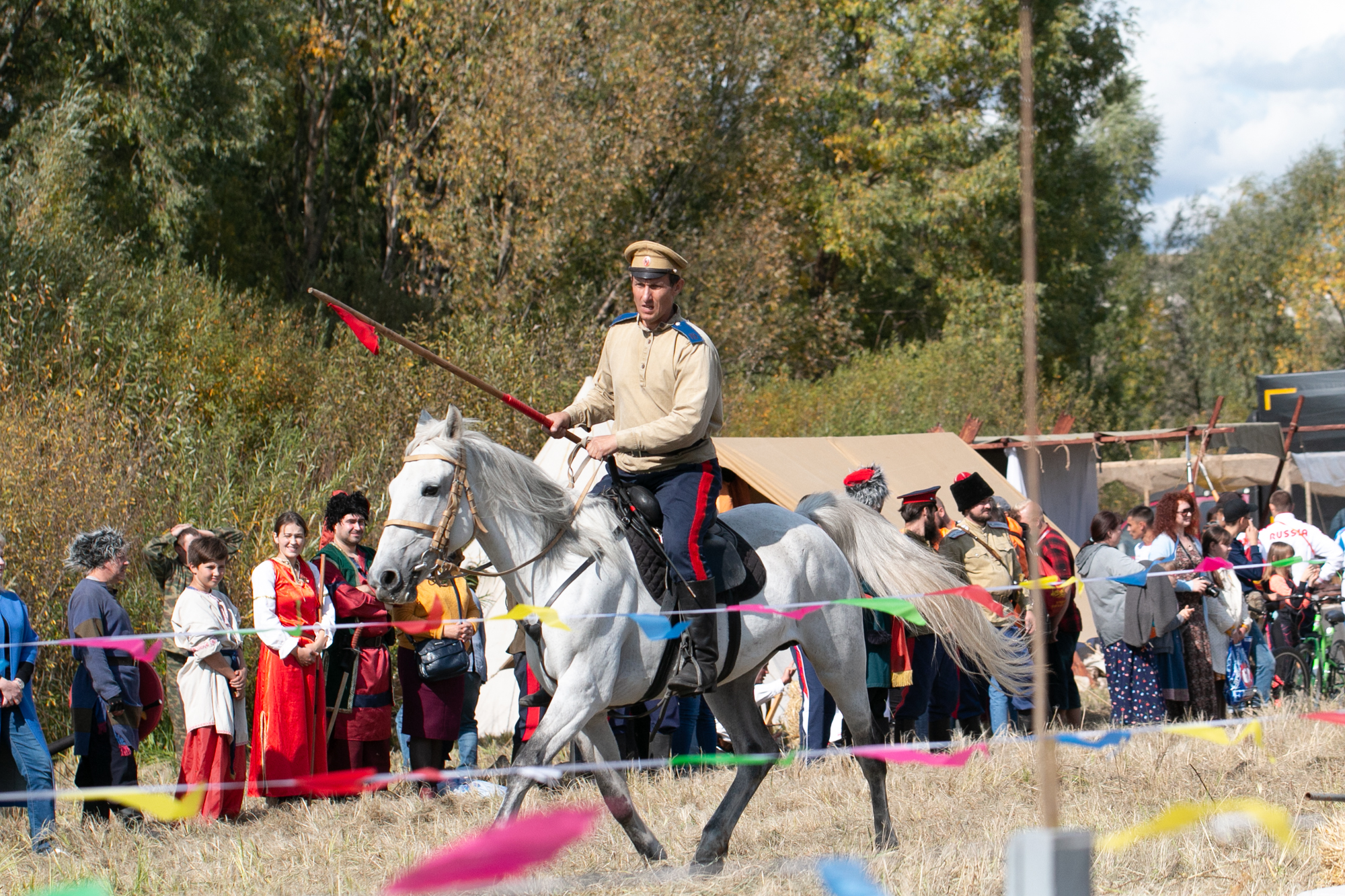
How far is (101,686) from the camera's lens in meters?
6.04

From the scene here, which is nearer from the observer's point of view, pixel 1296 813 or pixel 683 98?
pixel 1296 813

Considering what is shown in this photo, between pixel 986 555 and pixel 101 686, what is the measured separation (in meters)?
5.42

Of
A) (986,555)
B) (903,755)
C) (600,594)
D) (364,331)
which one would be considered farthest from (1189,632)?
(364,331)

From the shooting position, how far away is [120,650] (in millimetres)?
6105

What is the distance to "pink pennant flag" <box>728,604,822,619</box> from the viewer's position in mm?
5352

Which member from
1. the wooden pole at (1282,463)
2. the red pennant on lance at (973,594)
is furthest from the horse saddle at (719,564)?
the wooden pole at (1282,463)

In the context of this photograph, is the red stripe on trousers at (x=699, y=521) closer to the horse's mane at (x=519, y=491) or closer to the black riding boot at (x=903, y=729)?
the horse's mane at (x=519, y=491)

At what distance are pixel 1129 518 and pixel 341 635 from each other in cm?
587

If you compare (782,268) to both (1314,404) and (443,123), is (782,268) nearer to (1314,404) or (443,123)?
(443,123)

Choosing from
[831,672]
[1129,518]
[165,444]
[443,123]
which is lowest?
[831,672]

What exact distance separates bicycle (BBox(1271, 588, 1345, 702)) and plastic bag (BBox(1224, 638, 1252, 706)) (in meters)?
0.87

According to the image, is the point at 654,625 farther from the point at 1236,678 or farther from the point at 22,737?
the point at 1236,678

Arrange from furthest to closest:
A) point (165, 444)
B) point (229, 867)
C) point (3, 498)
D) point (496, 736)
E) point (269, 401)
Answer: point (269, 401) → point (165, 444) → point (496, 736) → point (3, 498) → point (229, 867)

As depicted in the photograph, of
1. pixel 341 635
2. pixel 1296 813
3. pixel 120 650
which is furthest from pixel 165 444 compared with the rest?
pixel 1296 813
